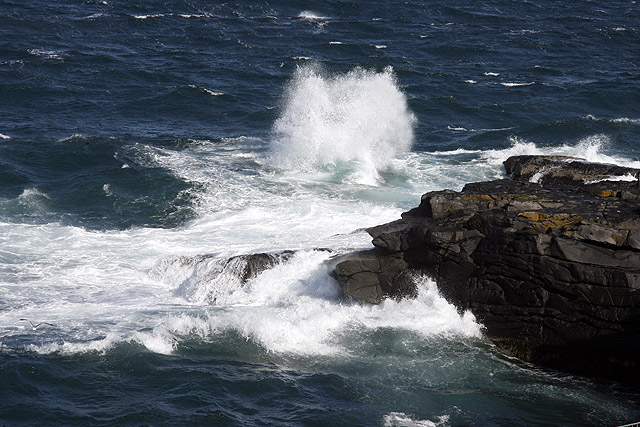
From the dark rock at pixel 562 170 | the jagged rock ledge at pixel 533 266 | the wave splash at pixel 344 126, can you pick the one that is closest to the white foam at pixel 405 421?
the jagged rock ledge at pixel 533 266

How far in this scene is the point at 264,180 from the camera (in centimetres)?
3591

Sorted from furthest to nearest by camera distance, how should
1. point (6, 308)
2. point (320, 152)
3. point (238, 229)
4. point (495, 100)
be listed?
point (495, 100) < point (320, 152) < point (238, 229) < point (6, 308)

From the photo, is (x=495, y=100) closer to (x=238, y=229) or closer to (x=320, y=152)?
(x=320, y=152)

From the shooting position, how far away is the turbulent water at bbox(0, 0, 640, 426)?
1962 cm

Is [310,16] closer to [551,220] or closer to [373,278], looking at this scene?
[373,278]

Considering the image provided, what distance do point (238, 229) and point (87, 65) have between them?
27.4m

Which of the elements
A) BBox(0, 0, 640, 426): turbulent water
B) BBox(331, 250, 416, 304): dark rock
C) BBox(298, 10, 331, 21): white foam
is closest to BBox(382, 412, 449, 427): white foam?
BBox(0, 0, 640, 426): turbulent water

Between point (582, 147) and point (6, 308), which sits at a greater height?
point (582, 147)

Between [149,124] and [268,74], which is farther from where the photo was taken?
[268,74]

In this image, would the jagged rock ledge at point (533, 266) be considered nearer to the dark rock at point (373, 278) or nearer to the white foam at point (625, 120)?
the dark rock at point (373, 278)

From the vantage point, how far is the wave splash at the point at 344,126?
3850 cm

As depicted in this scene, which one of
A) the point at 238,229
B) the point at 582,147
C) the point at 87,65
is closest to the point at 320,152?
the point at 238,229

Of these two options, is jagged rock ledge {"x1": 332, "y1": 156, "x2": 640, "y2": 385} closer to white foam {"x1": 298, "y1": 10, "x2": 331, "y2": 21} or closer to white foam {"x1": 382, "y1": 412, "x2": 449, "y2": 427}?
white foam {"x1": 382, "y1": 412, "x2": 449, "y2": 427}

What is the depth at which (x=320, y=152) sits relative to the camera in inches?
1543
